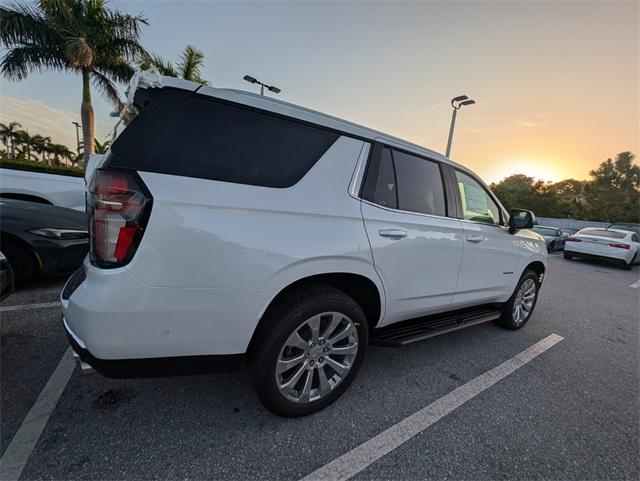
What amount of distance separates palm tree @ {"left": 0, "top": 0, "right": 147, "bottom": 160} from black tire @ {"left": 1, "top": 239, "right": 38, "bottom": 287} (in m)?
11.6

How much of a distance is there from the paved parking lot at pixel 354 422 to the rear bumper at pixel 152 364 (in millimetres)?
464

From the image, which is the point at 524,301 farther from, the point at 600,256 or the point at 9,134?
the point at 9,134

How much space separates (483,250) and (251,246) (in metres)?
2.41

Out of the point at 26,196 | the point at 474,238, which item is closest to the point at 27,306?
the point at 26,196

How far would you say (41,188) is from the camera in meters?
4.88

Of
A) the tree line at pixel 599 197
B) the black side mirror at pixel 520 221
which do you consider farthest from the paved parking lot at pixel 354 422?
the tree line at pixel 599 197

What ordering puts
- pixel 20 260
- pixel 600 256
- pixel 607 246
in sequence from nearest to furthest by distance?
1. pixel 20 260
2. pixel 607 246
3. pixel 600 256

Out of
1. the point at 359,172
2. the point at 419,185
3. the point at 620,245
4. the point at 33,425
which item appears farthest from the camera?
the point at 620,245

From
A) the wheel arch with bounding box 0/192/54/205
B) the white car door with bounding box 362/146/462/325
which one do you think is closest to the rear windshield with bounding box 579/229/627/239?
the white car door with bounding box 362/146/462/325

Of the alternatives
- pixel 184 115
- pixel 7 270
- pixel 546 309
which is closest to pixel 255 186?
pixel 184 115

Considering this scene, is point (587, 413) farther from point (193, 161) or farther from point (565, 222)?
point (565, 222)

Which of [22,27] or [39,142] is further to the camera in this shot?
[39,142]

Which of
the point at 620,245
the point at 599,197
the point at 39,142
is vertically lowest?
the point at 620,245

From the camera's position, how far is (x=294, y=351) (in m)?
1.94
